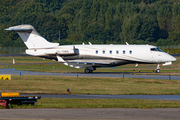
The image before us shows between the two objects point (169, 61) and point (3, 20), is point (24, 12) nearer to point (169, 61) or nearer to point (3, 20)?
point (3, 20)

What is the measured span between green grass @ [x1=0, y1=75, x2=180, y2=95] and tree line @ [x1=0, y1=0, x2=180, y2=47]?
282 feet

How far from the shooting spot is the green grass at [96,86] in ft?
99.0

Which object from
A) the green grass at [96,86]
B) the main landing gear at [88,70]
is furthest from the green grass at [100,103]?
the main landing gear at [88,70]

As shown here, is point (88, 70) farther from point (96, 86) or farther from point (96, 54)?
point (96, 86)

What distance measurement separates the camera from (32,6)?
17012cm

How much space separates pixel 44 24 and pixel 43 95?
12254 cm

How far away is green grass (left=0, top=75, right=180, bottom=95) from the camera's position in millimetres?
30172

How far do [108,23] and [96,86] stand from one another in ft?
361

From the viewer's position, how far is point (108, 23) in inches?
5595

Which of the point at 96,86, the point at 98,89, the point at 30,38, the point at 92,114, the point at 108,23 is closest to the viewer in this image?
the point at 92,114

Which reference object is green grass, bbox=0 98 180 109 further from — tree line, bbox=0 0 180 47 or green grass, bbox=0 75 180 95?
tree line, bbox=0 0 180 47

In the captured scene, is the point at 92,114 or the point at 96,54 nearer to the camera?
the point at 92,114

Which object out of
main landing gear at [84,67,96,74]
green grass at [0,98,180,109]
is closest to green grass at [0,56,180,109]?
green grass at [0,98,180,109]

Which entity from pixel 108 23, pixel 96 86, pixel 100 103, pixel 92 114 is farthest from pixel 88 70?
pixel 108 23
